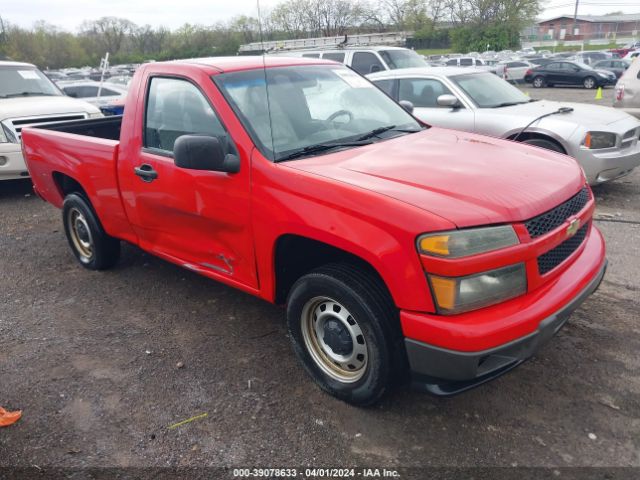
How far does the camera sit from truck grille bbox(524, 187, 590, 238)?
Answer: 2611mm

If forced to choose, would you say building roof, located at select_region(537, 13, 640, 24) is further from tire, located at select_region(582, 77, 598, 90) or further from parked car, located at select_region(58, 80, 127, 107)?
parked car, located at select_region(58, 80, 127, 107)

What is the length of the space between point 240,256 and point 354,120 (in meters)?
1.24

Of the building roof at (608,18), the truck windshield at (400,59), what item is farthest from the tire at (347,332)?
the building roof at (608,18)

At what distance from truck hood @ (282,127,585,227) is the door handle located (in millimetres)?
1195

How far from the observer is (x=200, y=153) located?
3049 mm

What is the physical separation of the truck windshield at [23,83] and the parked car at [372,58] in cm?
477

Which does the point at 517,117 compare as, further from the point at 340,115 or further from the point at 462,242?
the point at 462,242

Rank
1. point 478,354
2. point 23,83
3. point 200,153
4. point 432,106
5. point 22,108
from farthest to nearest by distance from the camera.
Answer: point 23,83 → point 22,108 → point 432,106 → point 200,153 → point 478,354

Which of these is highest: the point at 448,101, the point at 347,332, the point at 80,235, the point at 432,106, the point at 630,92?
the point at 448,101

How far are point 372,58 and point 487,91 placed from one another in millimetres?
4758

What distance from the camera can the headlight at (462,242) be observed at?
2.42 m

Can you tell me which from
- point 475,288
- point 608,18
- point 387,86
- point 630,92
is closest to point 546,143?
point 387,86

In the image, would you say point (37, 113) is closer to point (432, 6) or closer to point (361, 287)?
point (361, 287)

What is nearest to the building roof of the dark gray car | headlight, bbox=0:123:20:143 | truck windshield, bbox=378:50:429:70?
the dark gray car
